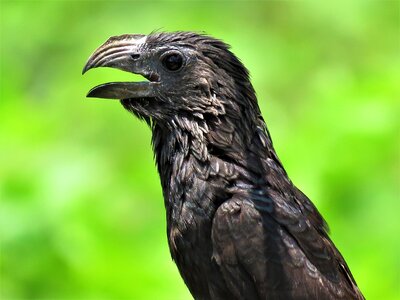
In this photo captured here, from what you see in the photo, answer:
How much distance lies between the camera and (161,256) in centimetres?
959

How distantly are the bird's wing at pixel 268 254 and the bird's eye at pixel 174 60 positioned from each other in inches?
33.9

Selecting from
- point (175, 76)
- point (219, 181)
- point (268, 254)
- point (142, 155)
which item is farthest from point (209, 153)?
point (142, 155)

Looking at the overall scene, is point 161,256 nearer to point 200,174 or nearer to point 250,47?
point 200,174

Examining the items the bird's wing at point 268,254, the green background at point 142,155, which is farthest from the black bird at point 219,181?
the green background at point 142,155

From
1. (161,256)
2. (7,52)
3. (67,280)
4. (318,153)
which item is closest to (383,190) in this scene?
(318,153)

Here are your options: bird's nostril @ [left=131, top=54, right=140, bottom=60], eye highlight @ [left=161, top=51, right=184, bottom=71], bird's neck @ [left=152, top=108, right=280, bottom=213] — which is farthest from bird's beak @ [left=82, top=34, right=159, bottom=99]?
bird's neck @ [left=152, top=108, right=280, bottom=213]

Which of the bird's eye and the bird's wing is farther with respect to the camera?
the bird's eye

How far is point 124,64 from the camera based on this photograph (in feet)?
24.3

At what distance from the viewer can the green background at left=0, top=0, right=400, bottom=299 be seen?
31.2 ft

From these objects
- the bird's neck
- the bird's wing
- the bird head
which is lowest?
the bird's wing

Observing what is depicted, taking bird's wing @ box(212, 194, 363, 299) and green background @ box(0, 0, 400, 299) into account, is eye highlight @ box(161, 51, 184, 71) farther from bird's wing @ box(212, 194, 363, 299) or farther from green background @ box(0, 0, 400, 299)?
green background @ box(0, 0, 400, 299)

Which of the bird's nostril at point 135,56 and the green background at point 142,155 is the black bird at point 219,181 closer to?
the bird's nostril at point 135,56

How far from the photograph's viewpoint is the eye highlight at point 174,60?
24.5 feet

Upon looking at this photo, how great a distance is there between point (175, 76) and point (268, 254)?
114 cm
